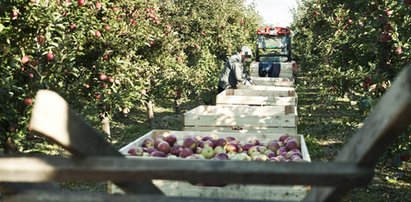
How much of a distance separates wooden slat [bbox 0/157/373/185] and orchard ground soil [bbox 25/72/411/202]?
4.22m

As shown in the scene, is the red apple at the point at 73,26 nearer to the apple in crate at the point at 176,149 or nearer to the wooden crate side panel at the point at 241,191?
the apple in crate at the point at 176,149

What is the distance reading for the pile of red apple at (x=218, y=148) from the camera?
414cm

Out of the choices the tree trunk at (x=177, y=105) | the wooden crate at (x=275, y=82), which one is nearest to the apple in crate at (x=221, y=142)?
the wooden crate at (x=275, y=82)

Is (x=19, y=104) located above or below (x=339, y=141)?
above

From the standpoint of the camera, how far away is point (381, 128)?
1282 mm

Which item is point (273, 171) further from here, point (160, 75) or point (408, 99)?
point (160, 75)

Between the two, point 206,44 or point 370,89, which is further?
point 206,44

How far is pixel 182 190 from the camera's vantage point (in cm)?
351

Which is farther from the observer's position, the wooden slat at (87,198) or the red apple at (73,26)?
the red apple at (73,26)

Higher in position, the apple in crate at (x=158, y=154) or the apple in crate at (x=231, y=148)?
the apple in crate at (x=158, y=154)

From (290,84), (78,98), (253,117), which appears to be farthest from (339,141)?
(78,98)

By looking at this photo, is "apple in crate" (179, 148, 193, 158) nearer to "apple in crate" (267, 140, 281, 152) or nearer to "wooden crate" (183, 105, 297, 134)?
"apple in crate" (267, 140, 281, 152)

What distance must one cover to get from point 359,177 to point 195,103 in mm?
14638

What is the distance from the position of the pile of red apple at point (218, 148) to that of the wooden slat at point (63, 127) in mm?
2522
